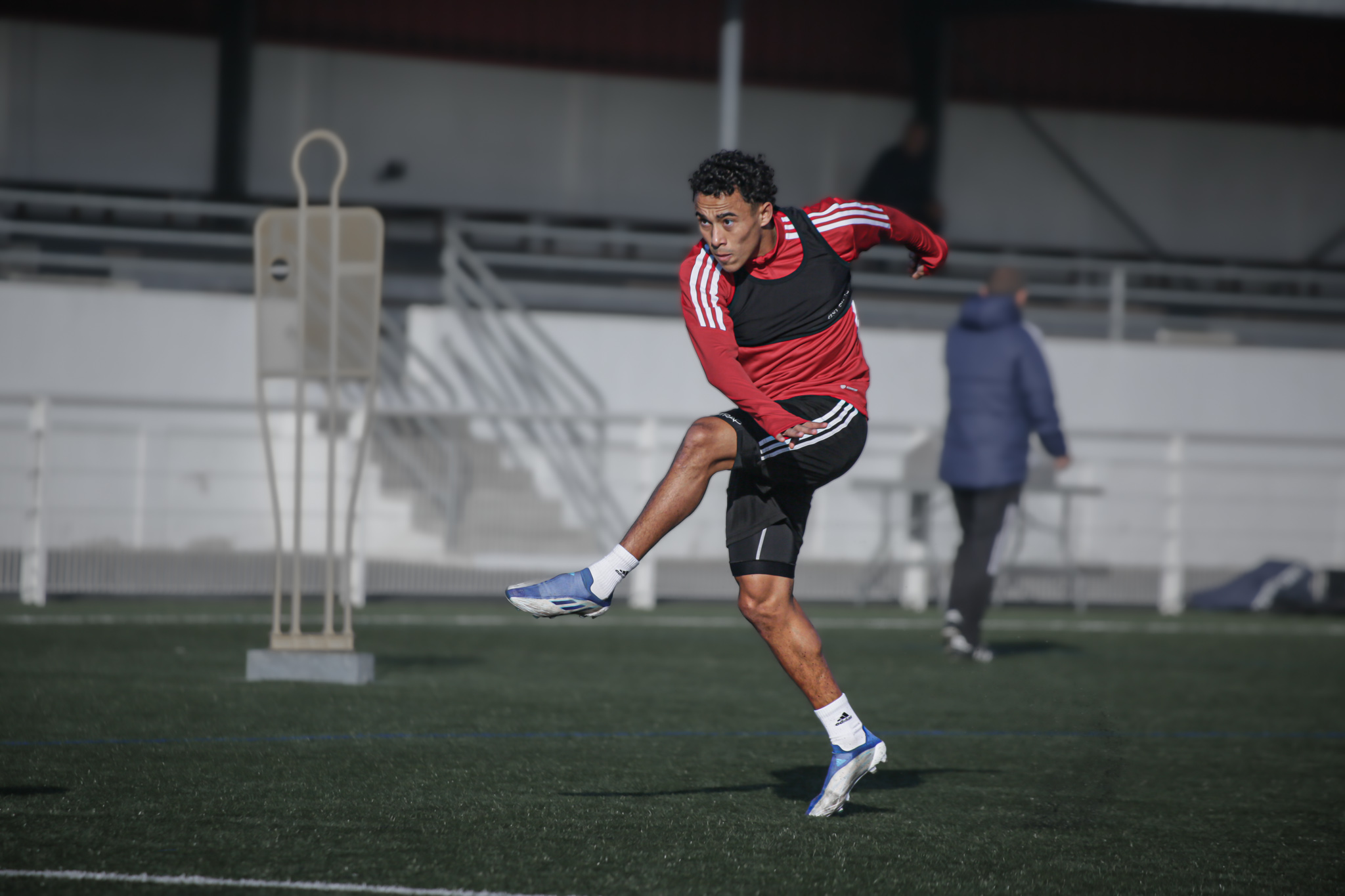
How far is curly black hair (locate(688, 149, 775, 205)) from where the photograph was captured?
14.0 ft

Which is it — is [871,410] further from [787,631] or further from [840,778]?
[840,778]

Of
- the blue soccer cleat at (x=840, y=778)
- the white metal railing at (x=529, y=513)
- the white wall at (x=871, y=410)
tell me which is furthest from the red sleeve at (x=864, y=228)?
the white wall at (x=871, y=410)

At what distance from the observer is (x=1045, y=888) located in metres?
3.65

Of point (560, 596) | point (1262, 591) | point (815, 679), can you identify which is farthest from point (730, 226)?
point (1262, 591)

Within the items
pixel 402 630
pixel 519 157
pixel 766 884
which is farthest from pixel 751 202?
pixel 519 157

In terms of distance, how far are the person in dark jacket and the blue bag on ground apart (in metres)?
4.44

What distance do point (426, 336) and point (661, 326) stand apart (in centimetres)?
224

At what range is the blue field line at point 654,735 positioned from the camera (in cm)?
517

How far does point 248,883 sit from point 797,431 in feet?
5.76

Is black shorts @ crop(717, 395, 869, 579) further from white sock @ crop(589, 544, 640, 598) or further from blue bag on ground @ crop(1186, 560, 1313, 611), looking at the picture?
blue bag on ground @ crop(1186, 560, 1313, 611)

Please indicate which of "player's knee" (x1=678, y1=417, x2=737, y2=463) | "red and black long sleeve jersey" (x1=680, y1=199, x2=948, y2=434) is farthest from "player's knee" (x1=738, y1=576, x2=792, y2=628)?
"red and black long sleeve jersey" (x1=680, y1=199, x2=948, y2=434)

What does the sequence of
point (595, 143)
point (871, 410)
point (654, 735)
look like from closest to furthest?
point (654, 735) < point (871, 410) < point (595, 143)

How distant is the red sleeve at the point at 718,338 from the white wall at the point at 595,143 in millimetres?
14330

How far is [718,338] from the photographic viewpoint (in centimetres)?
423
